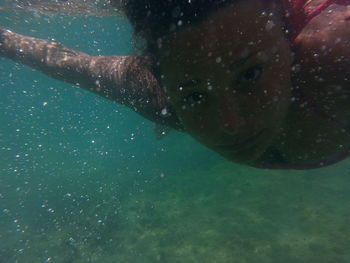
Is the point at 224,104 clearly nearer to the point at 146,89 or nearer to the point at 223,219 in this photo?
the point at 146,89

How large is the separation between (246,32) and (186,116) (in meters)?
0.58

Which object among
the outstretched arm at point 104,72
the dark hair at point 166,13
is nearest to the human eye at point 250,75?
the dark hair at point 166,13

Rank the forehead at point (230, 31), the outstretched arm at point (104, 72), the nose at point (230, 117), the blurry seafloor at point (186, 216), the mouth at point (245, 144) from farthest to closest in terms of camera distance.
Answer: the blurry seafloor at point (186, 216)
the outstretched arm at point (104, 72)
the mouth at point (245, 144)
the nose at point (230, 117)
the forehead at point (230, 31)

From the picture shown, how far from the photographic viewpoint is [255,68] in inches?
54.6

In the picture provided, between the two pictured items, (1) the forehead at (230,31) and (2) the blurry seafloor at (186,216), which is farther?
(2) the blurry seafloor at (186,216)

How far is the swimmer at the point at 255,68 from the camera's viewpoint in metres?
1.31

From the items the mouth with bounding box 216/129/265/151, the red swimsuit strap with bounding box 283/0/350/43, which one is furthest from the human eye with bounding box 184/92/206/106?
the red swimsuit strap with bounding box 283/0/350/43

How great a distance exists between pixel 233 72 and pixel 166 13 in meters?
0.47

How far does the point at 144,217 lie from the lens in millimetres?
12055

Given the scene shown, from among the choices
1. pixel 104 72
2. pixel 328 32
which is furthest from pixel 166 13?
pixel 104 72

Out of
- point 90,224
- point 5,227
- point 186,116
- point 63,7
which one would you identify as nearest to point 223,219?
point 90,224

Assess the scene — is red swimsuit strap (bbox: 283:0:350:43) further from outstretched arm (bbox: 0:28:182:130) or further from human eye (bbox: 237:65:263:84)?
outstretched arm (bbox: 0:28:182:130)

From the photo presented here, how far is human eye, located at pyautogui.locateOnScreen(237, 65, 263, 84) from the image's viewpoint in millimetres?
1374

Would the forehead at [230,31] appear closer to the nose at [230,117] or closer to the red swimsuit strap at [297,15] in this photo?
the red swimsuit strap at [297,15]
